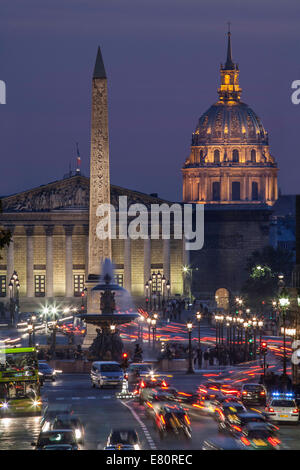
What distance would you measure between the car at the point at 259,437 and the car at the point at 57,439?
170 inches

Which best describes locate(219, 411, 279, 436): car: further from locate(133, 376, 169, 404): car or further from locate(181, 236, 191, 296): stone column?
locate(181, 236, 191, 296): stone column

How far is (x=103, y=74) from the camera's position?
96.8m

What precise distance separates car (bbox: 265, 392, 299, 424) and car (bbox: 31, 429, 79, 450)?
41.4 feet

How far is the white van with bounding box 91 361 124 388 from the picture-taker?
226 ft

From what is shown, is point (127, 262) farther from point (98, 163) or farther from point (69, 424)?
point (69, 424)

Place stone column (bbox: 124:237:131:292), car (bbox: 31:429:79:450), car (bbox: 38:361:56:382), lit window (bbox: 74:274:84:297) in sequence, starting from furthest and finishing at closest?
Answer: lit window (bbox: 74:274:84:297), stone column (bbox: 124:237:131:292), car (bbox: 38:361:56:382), car (bbox: 31:429:79:450)

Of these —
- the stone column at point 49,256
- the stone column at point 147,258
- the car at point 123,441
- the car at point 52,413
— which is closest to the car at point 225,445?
the car at point 123,441

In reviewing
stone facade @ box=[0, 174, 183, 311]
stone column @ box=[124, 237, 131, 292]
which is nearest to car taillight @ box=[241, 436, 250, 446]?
stone facade @ box=[0, 174, 183, 311]

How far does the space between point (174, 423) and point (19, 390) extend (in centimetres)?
1147

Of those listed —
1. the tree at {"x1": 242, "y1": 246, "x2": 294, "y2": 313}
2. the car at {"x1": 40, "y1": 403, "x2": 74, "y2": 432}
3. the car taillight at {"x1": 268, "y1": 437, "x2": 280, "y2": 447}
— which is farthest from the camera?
the tree at {"x1": 242, "y1": 246, "x2": 294, "y2": 313}

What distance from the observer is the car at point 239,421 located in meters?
43.9

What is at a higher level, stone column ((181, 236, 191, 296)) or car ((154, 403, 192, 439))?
stone column ((181, 236, 191, 296))

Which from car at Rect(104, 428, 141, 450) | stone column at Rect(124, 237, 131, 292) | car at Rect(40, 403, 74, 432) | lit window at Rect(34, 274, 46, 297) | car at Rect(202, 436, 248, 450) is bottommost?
car at Rect(202, 436, 248, 450)

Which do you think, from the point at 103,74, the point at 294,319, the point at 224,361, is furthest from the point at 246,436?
the point at 103,74
